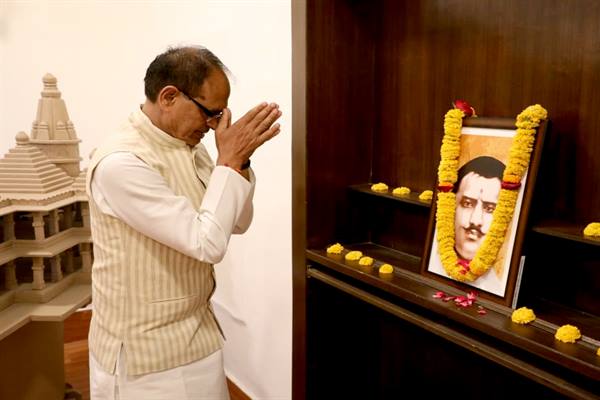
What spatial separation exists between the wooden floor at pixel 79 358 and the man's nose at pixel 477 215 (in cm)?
181

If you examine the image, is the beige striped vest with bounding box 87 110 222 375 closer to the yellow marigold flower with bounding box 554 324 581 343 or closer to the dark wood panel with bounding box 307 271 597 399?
A: the dark wood panel with bounding box 307 271 597 399

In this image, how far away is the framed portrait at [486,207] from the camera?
1.41 metres

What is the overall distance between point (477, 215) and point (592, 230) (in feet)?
0.93

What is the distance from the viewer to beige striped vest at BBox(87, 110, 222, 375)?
1527 millimetres

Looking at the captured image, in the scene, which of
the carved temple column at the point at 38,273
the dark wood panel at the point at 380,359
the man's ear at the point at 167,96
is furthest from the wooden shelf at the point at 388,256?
the carved temple column at the point at 38,273

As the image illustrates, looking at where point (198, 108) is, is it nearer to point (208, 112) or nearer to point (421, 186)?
point (208, 112)

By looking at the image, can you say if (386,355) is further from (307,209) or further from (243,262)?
(243,262)

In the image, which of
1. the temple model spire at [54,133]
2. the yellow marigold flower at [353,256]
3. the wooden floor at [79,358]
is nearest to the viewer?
the yellow marigold flower at [353,256]

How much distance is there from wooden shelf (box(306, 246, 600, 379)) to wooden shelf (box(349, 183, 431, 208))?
0.20 m

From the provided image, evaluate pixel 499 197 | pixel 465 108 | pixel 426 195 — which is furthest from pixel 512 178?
pixel 426 195

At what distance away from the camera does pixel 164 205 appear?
1.44 metres

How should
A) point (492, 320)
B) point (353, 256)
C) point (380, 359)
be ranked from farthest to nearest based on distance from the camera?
point (380, 359) < point (353, 256) < point (492, 320)

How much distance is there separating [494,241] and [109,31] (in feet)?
11.4

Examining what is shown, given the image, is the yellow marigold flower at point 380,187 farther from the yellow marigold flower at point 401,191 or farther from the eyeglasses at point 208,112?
the eyeglasses at point 208,112
